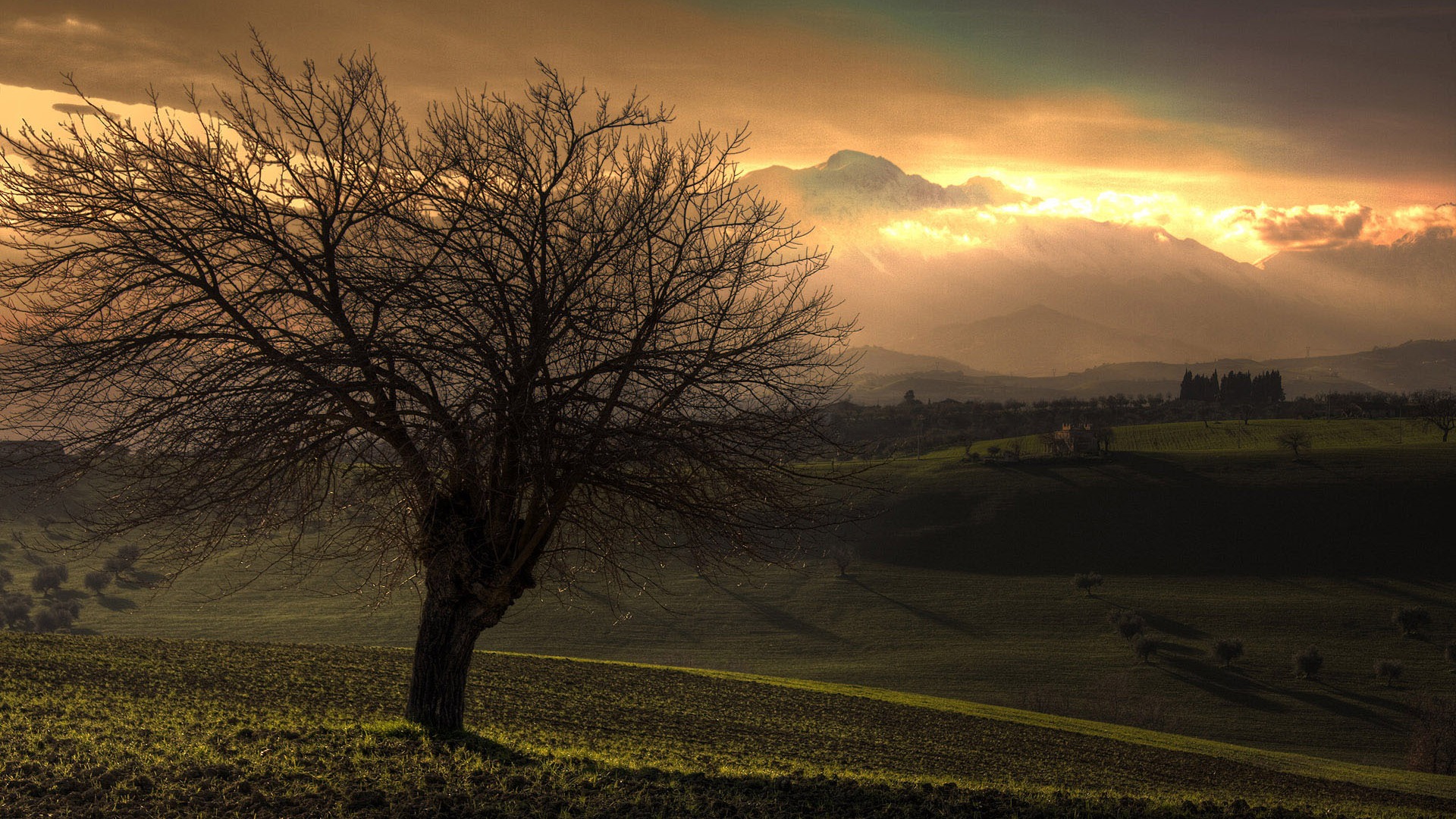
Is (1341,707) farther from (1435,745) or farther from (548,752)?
(548,752)

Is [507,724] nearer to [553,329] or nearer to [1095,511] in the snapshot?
[553,329]

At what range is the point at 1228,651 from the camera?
68.6 meters

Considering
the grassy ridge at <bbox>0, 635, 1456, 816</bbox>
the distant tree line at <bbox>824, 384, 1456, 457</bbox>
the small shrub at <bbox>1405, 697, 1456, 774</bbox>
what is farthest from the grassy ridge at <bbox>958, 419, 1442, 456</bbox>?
the grassy ridge at <bbox>0, 635, 1456, 816</bbox>

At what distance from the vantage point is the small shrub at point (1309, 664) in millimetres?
65500

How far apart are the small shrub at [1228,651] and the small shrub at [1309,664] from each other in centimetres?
366

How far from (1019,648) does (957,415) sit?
98.9 meters

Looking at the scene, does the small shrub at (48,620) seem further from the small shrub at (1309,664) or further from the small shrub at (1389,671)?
the small shrub at (1389,671)

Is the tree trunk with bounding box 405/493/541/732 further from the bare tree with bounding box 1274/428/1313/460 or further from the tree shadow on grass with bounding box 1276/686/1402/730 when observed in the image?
the bare tree with bounding box 1274/428/1313/460

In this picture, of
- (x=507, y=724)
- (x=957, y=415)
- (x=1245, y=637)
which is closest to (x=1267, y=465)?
(x=1245, y=637)

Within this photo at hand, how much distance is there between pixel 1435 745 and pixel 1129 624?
2739cm

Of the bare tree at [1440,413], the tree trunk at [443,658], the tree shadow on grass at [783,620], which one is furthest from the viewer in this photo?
the bare tree at [1440,413]

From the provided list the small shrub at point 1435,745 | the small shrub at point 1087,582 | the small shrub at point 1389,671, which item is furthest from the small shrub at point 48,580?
the small shrub at point 1389,671

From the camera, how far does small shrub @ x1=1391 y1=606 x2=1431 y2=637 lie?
71812mm

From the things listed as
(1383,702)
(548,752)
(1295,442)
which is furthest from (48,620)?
(1295,442)
